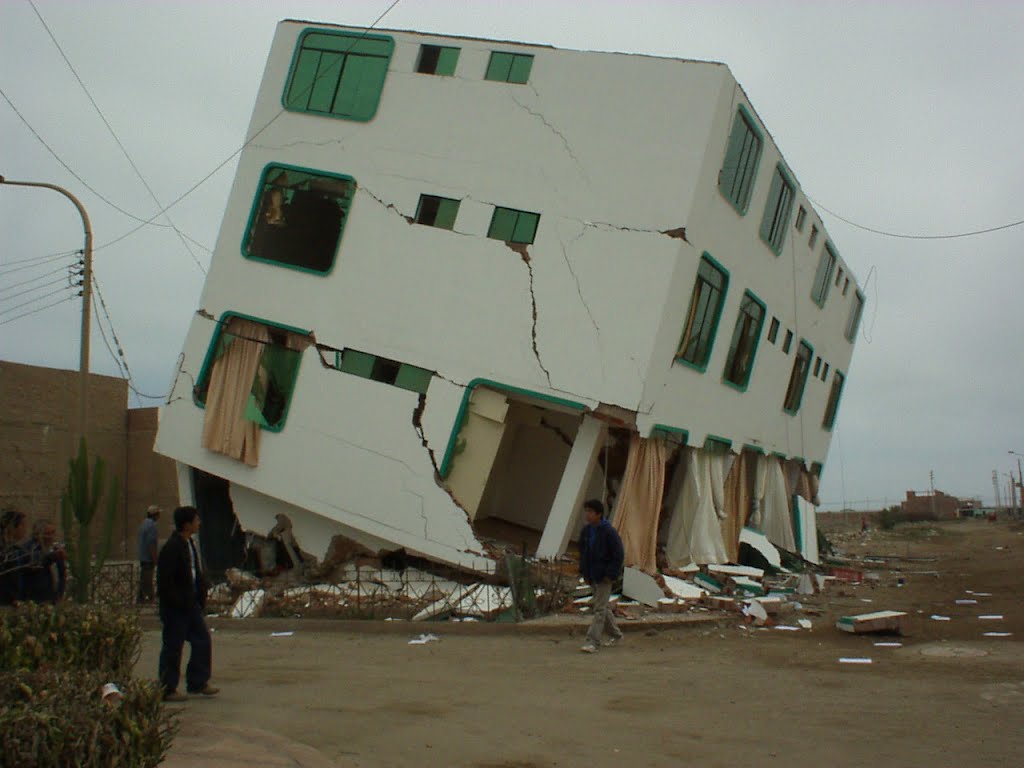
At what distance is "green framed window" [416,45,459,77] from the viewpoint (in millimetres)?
17156

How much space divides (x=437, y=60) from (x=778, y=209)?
8676 mm

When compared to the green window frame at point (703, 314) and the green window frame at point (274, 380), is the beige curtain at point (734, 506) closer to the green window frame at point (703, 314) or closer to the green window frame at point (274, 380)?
the green window frame at point (703, 314)

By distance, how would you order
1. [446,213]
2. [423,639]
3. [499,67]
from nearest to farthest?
[423,639] < [446,213] < [499,67]

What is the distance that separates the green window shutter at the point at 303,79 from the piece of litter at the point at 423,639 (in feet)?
33.4

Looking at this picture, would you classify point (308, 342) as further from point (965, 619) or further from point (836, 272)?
point (836, 272)

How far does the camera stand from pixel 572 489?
16688mm

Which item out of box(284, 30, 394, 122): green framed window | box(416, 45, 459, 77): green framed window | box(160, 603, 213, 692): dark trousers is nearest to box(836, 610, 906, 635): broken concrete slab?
box(160, 603, 213, 692): dark trousers

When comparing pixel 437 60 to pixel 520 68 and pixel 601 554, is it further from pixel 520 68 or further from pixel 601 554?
pixel 601 554

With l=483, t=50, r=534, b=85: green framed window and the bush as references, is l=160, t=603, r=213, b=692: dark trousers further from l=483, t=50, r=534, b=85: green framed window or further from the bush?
l=483, t=50, r=534, b=85: green framed window

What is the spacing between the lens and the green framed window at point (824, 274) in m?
27.6

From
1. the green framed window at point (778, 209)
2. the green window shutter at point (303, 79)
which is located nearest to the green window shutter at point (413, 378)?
the green window shutter at point (303, 79)

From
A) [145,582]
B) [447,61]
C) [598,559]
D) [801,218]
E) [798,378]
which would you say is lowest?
[145,582]

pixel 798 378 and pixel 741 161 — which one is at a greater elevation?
pixel 741 161

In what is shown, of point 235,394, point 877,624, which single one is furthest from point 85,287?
point 877,624
